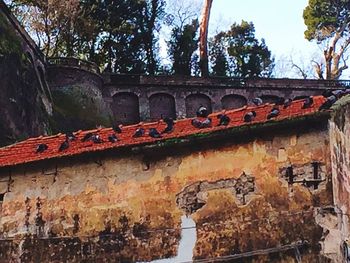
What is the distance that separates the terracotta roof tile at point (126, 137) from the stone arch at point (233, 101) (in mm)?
25055

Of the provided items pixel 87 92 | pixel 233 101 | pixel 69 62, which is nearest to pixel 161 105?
pixel 233 101

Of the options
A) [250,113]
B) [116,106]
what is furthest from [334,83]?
[250,113]

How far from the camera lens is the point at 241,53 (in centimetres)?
4284

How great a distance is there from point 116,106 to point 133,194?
79.3ft

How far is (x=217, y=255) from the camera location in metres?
10.5

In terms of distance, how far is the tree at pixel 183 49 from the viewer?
39.7 meters

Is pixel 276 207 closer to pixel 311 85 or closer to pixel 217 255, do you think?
pixel 217 255

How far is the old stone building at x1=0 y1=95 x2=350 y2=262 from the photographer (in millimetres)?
10266

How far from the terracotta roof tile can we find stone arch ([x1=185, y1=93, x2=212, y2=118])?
947 inches

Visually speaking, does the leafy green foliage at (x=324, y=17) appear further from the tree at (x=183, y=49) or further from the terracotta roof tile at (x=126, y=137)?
the terracotta roof tile at (x=126, y=137)

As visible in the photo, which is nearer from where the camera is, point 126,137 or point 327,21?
point 126,137

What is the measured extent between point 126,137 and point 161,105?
24.5m

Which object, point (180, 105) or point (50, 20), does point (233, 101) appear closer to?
point (180, 105)

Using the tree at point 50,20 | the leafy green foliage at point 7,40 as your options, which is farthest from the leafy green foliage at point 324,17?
the leafy green foliage at point 7,40
